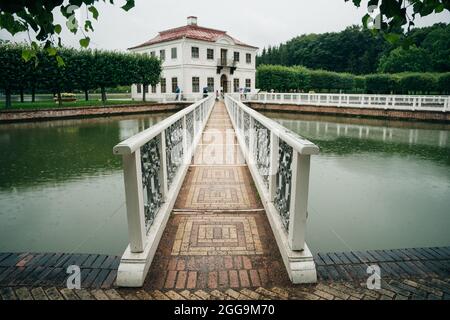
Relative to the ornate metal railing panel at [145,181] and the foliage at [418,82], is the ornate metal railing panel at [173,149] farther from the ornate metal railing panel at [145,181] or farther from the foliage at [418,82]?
the foliage at [418,82]

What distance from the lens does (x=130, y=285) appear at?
2.50 m

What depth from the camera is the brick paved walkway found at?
103 inches

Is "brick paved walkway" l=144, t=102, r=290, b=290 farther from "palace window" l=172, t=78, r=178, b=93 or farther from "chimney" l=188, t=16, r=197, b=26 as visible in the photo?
"chimney" l=188, t=16, r=197, b=26

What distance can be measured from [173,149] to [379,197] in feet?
13.9

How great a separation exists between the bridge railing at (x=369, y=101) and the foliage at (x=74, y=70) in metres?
10.7

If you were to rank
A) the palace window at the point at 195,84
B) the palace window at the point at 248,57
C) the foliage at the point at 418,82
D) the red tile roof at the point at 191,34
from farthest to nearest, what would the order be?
the palace window at the point at 248,57, the palace window at the point at 195,84, the red tile roof at the point at 191,34, the foliage at the point at 418,82

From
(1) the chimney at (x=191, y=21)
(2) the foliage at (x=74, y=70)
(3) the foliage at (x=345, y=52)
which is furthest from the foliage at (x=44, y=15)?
(3) the foliage at (x=345, y=52)

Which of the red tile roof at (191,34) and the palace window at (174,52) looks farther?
the red tile roof at (191,34)

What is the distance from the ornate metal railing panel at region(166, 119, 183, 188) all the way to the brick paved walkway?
1.27 feet

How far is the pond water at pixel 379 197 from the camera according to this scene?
4.55 meters

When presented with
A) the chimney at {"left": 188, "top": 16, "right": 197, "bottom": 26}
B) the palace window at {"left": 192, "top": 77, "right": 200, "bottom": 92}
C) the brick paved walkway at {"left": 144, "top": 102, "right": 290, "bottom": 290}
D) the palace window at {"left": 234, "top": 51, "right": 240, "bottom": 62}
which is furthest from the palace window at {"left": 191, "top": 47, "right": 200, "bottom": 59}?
the brick paved walkway at {"left": 144, "top": 102, "right": 290, "bottom": 290}

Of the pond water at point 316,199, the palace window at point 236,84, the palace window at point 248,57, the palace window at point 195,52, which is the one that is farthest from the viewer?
the palace window at point 248,57
